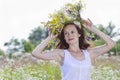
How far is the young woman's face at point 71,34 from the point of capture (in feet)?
17.3

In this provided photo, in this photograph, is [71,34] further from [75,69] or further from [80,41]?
[75,69]

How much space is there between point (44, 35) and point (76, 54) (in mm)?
54680

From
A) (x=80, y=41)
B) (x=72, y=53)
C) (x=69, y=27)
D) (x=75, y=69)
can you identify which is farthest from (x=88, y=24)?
(x=75, y=69)

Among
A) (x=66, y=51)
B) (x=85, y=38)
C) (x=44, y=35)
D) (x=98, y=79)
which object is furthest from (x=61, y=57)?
(x=44, y=35)

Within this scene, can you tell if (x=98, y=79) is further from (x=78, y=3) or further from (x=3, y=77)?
(x=78, y=3)

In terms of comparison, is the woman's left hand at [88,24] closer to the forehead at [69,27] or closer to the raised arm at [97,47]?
the raised arm at [97,47]

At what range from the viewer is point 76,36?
17.5 ft

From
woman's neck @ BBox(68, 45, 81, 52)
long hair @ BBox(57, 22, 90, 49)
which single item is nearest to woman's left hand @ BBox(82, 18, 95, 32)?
long hair @ BBox(57, 22, 90, 49)

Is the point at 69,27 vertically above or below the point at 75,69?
above

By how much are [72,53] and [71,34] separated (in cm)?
22

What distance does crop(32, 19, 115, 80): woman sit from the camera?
513 cm

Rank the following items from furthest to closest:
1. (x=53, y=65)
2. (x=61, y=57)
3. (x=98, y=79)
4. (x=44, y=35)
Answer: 1. (x=44, y=35)
2. (x=53, y=65)
3. (x=98, y=79)
4. (x=61, y=57)

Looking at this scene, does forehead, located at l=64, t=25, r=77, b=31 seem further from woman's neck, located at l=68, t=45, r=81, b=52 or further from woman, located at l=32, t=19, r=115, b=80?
woman's neck, located at l=68, t=45, r=81, b=52

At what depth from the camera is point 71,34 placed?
5.31 m
